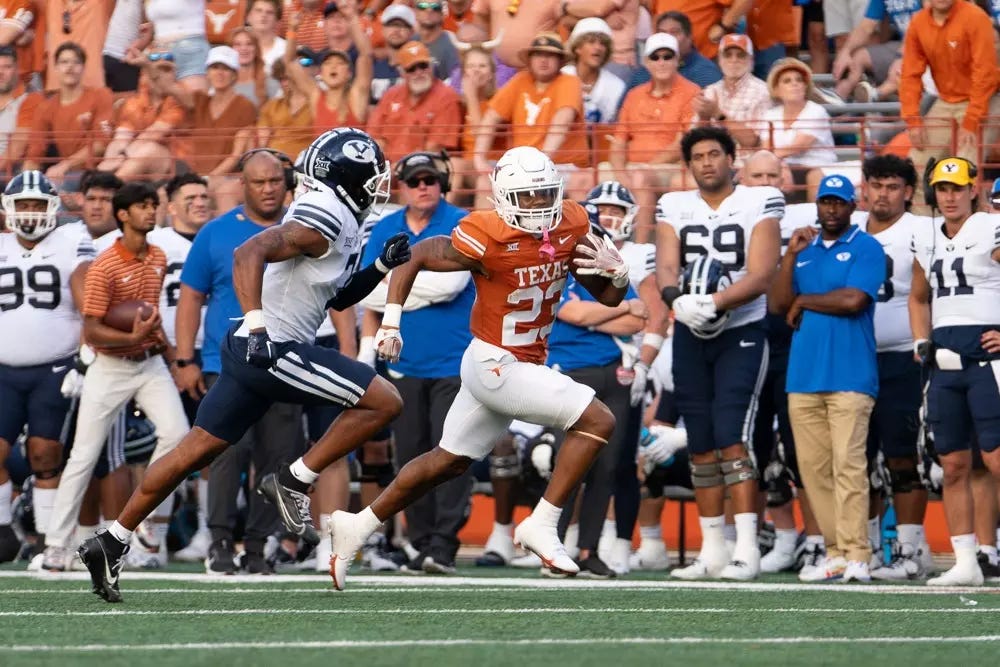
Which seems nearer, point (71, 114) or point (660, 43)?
point (660, 43)

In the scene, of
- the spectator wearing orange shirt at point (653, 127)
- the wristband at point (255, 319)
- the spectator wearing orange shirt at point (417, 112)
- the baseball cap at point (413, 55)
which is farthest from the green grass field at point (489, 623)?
the baseball cap at point (413, 55)

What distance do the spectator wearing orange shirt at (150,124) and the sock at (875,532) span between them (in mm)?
5702

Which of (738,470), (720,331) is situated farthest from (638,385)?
(738,470)

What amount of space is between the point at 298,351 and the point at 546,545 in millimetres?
1278

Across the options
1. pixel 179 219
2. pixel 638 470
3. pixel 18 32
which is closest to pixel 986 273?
pixel 638 470

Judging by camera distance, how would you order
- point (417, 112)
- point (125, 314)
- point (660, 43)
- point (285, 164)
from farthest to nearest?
point (417, 112)
point (660, 43)
point (285, 164)
point (125, 314)

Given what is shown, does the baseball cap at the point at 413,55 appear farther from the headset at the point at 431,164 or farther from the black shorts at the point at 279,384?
the black shorts at the point at 279,384

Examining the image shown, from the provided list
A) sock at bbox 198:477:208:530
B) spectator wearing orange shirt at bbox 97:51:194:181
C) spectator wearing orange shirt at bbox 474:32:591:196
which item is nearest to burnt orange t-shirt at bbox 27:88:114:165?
spectator wearing orange shirt at bbox 97:51:194:181

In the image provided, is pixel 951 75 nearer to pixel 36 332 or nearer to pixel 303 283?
pixel 303 283

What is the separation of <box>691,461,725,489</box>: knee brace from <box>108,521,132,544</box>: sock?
3246 mm

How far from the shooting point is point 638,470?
10148 mm

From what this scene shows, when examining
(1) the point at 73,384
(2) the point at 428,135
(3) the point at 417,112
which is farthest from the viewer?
(3) the point at 417,112

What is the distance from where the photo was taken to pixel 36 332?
9984 millimetres

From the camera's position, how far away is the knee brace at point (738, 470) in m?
9.07
